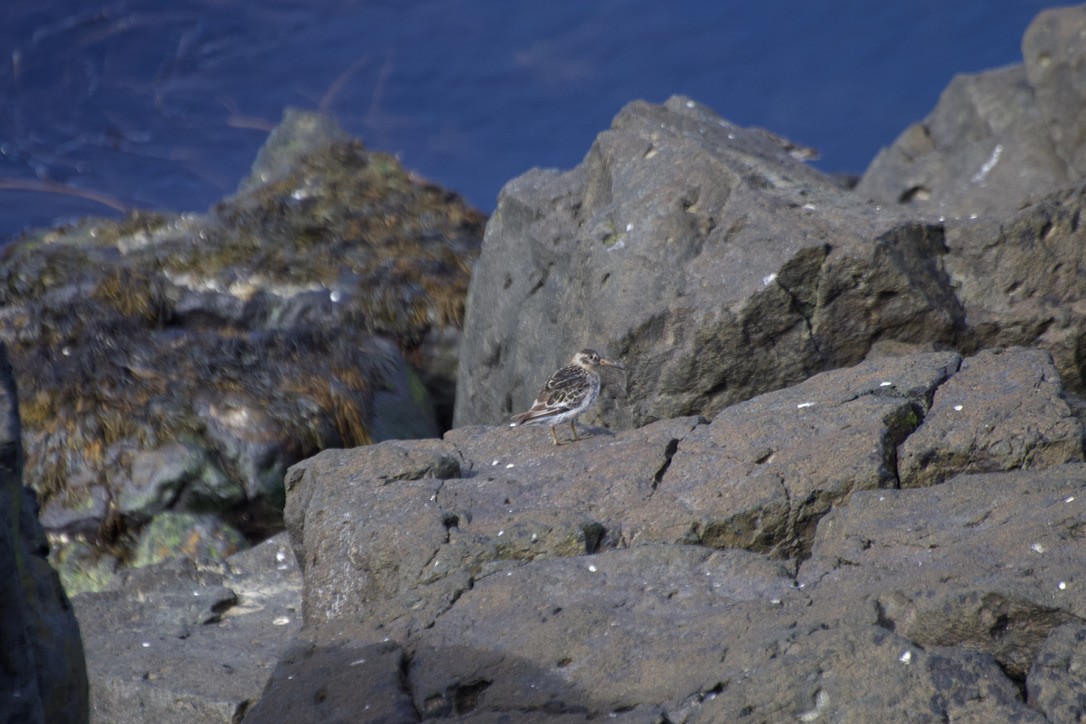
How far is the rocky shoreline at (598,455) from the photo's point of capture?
13.5 feet

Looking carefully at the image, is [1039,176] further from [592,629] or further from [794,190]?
[592,629]

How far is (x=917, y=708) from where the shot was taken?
3666mm

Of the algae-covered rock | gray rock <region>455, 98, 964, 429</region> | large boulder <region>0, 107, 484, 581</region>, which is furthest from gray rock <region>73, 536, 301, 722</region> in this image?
gray rock <region>455, 98, 964, 429</region>

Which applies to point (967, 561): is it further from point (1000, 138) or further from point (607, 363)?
point (1000, 138)

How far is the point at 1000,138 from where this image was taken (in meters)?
14.4

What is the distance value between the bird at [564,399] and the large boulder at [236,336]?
10.6ft

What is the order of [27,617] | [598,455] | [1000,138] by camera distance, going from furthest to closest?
[1000,138], [598,455], [27,617]

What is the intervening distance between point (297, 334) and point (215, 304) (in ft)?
5.00

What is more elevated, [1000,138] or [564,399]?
[1000,138]

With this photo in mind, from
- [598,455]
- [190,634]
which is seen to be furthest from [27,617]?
[598,455]

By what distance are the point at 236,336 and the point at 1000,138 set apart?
9.41 m

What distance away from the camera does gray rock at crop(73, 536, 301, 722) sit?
18.8 ft

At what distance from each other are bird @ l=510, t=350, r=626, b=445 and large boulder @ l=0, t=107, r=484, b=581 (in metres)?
3.22

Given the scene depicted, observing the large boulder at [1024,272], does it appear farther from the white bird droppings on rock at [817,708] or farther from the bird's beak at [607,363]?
the white bird droppings on rock at [817,708]
